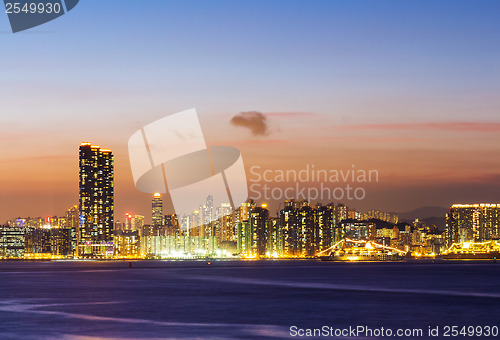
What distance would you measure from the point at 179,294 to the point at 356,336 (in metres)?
Answer: 47.6

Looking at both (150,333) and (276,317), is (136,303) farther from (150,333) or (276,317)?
(150,333)

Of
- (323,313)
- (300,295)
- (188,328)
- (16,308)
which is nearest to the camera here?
(188,328)

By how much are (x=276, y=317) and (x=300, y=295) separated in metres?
27.7

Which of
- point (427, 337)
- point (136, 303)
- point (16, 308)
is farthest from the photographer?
point (136, 303)

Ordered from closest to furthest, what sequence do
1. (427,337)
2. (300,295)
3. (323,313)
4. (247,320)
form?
1. (427,337)
2. (247,320)
3. (323,313)
4. (300,295)

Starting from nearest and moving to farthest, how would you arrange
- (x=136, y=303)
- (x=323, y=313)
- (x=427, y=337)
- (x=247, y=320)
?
1. (x=427, y=337)
2. (x=247, y=320)
3. (x=323, y=313)
4. (x=136, y=303)

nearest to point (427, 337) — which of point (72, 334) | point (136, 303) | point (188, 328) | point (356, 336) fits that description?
point (356, 336)

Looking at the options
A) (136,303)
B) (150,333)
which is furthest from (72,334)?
(136,303)

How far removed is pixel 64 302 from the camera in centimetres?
8000

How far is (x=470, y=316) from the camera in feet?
211

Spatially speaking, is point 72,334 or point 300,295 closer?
point 72,334

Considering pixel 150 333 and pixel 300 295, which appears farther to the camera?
pixel 300 295

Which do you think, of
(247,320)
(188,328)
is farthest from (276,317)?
(188,328)

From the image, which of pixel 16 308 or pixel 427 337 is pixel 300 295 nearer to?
pixel 16 308
